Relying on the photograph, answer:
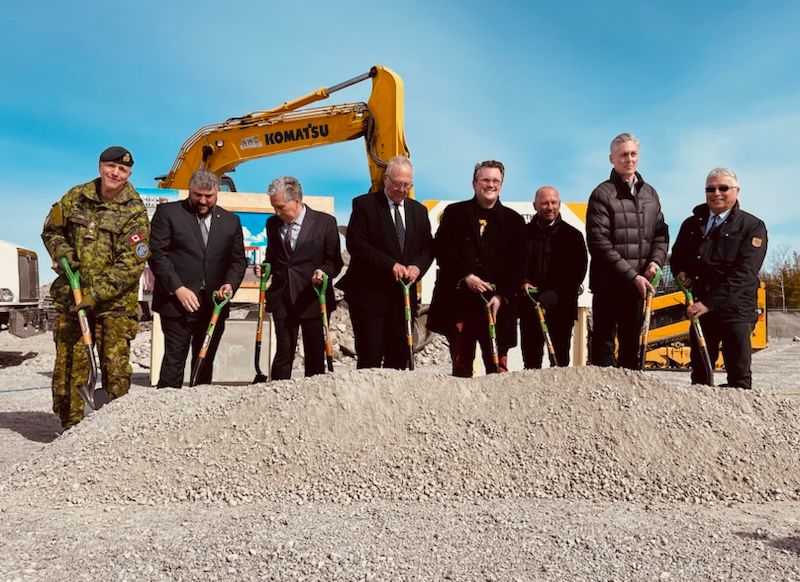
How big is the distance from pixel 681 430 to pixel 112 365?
3.31 metres

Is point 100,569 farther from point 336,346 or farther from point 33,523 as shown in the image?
point 336,346

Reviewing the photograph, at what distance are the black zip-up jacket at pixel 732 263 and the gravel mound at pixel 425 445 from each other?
645 mm

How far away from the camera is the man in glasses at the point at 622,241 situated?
14.2ft

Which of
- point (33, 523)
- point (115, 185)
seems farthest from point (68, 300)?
point (33, 523)

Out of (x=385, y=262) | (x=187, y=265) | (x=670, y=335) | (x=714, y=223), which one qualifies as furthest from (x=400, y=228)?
(x=670, y=335)

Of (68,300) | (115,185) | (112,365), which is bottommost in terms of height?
(112,365)

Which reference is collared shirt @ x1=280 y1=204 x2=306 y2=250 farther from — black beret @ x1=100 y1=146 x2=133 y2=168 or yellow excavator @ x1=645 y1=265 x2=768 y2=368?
yellow excavator @ x1=645 y1=265 x2=768 y2=368

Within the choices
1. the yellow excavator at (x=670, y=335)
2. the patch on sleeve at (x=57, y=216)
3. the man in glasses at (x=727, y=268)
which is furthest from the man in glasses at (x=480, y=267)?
the yellow excavator at (x=670, y=335)

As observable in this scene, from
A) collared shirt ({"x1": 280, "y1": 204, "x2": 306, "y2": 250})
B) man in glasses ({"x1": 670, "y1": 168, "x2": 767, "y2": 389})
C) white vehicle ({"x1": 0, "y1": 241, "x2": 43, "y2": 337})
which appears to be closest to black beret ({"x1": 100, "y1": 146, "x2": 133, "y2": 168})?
collared shirt ({"x1": 280, "y1": 204, "x2": 306, "y2": 250})

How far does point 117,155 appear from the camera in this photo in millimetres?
4223

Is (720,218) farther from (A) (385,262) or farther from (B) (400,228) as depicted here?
(A) (385,262)

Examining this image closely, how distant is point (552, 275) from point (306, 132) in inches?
253

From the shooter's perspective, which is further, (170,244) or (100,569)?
(170,244)

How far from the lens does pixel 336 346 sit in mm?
10039
